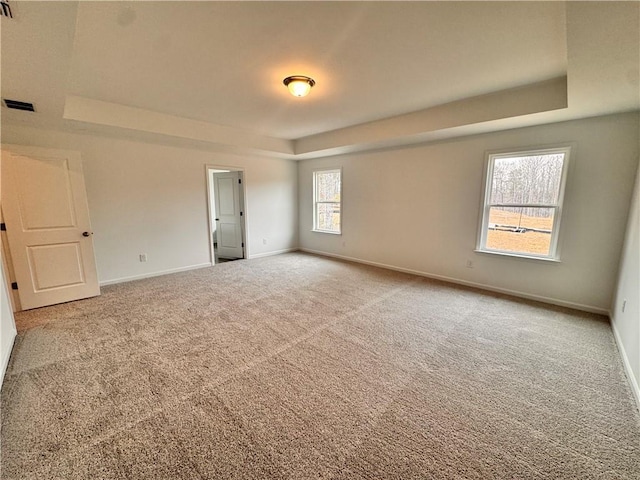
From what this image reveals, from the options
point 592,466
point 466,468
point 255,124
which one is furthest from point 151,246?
point 592,466

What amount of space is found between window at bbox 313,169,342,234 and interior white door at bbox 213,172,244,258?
1831 millimetres

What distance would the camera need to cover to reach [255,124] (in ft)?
14.5

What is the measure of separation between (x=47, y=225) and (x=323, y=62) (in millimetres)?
3852

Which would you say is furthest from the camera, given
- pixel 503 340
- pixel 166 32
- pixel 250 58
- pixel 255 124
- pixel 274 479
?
pixel 255 124

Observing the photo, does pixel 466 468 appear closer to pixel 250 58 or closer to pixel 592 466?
pixel 592 466

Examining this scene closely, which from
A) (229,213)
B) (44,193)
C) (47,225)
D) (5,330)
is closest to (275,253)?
(229,213)

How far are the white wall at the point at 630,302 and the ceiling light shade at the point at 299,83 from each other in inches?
138

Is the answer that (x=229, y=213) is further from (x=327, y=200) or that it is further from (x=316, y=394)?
(x=316, y=394)

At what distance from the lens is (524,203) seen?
3.59 m

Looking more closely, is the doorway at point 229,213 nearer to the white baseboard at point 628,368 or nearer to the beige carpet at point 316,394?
the beige carpet at point 316,394

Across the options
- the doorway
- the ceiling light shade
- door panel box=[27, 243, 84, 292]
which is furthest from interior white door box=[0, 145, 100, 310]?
the ceiling light shade

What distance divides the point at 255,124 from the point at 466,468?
4.77 meters

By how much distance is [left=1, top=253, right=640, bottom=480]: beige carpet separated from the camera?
1.38 m

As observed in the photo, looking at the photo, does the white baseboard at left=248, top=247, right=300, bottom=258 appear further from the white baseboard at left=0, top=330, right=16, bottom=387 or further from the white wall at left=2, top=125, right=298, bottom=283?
the white baseboard at left=0, top=330, right=16, bottom=387
